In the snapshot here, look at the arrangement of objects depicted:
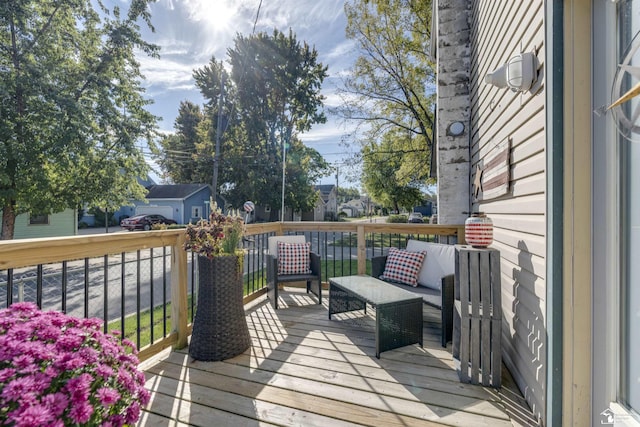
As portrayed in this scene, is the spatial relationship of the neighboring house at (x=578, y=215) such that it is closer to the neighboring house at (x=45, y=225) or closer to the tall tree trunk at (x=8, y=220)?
the tall tree trunk at (x=8, y=220)

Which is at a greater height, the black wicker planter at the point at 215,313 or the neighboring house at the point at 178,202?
the neighboring house at the point at 178,202

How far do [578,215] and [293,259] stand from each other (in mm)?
2677

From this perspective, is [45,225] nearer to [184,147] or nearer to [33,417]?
[184,147]

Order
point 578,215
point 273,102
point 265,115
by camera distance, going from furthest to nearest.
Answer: point 273,102
point 265,115
point 578,215

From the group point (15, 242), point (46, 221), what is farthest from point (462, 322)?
point (46, 221)

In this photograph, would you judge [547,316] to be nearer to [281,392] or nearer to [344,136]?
[281,392]

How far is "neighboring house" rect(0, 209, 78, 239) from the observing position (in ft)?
39.1

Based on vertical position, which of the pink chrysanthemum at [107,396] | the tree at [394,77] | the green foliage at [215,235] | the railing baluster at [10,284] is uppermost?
the tree at [394,77]

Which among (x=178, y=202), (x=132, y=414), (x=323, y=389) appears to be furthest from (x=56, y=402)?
(x=178, y=202)

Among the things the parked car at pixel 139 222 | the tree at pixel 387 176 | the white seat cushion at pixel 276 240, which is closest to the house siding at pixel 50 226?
the parked car at pixel 139 222

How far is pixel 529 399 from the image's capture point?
1.75 metres

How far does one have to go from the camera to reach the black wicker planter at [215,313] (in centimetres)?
224

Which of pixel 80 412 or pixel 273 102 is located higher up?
pixel 273 102

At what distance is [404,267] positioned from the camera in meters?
3.08
